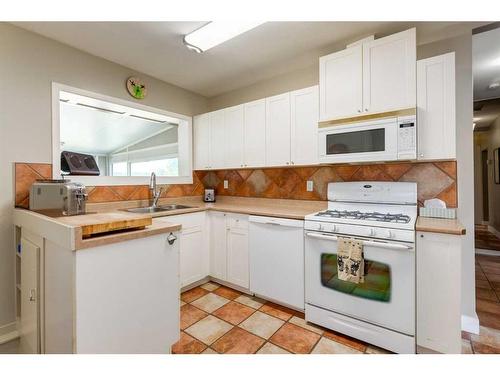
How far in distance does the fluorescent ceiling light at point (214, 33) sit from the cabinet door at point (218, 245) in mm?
1637

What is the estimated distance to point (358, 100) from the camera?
2.01 meters

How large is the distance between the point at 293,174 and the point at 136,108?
1921 mm

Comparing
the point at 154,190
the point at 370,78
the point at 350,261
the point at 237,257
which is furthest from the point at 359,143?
the point at 154,190

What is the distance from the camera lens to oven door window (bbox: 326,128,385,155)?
191 cm

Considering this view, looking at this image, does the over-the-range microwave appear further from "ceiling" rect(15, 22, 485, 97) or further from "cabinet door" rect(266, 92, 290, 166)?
"ceiling" rect(15, 22, 485, 97)

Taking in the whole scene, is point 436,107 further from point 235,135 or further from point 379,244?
point 235,135

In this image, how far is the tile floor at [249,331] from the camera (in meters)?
1.70

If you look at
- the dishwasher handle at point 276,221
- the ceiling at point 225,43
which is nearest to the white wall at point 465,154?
the ceiling at point 225,43

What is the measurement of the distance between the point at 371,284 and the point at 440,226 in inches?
23.3

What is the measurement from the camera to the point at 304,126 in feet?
7.67

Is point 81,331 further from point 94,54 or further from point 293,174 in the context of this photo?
point 94,54

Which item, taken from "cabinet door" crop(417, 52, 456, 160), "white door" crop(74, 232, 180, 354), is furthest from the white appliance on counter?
"white door" crop(74, 232, 180, 354)

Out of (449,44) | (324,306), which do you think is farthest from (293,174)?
(449,44)
